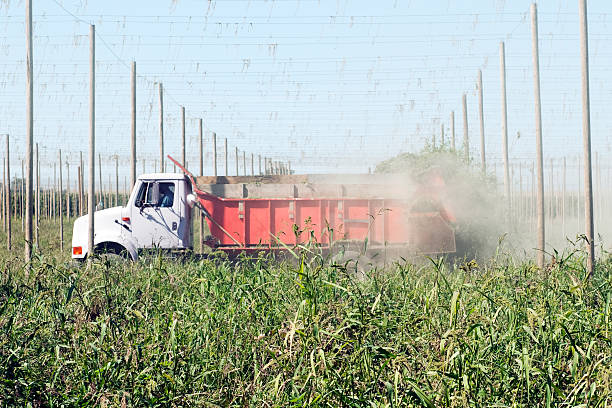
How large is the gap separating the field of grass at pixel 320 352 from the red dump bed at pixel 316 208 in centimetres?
690

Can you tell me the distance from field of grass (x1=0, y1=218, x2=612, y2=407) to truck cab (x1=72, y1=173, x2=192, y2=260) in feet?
20.8

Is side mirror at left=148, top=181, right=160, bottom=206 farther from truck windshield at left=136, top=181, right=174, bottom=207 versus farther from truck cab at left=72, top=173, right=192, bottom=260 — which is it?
truck windshield at left=136, top=181, right=174, bottom=207

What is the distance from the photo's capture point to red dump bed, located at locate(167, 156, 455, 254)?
13141 mm

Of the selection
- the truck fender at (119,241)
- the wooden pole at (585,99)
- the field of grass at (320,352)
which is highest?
the wooden pole at (585,99)

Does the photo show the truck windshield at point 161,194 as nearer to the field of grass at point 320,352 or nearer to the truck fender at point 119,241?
the truck fender at point 119,241

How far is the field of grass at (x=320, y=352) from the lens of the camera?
415cm

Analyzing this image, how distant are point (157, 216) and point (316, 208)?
140 inches

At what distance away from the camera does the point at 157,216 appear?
12664 mm

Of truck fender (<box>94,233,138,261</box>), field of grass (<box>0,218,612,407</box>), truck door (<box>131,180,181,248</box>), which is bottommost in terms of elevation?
field of grass (<box>0,218,612,407</box>)

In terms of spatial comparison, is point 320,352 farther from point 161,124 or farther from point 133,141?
point 161,124

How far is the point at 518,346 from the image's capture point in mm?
4992

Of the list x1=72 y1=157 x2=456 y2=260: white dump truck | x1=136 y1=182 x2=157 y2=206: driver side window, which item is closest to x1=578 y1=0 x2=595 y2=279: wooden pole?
x1=72 y1=157 x2=456 y2=260: white dump truck

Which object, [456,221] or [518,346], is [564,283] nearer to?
[518,346]

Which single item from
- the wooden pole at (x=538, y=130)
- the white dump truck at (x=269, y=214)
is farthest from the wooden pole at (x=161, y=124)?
the wooden pole at (x=538, y=130)
